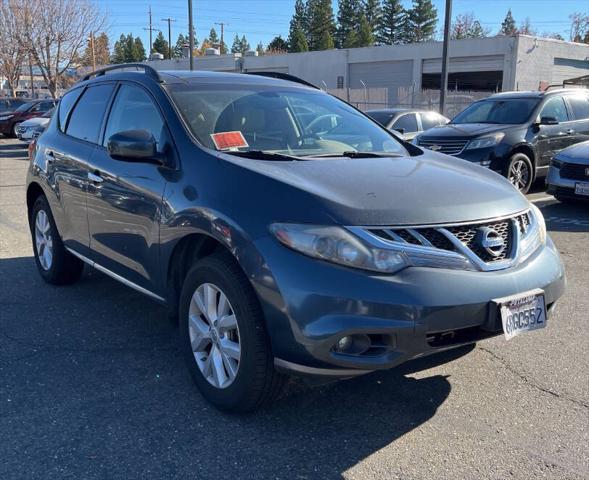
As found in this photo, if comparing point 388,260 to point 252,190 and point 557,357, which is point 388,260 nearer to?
point 252,190

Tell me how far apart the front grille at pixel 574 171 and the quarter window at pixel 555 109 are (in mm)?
2226

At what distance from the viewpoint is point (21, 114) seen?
24.9 meters

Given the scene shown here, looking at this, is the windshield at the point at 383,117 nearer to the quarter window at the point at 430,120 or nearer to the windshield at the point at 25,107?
the quarter window at the point at 430,120

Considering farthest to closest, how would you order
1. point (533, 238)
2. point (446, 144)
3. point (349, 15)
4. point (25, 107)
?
point (349, 15) < point (25, 107) < point (446, 144) < point (533, 238)

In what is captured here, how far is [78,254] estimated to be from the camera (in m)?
4.80

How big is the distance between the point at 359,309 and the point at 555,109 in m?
9.90

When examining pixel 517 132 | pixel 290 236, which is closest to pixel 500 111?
pixel 517 132

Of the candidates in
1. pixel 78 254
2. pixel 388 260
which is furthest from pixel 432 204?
pixel 78 254

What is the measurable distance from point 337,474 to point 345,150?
2014mm

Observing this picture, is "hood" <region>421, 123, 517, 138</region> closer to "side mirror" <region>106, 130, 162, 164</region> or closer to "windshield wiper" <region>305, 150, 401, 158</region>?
"windshield wiper" <region>305, 150, 401, 158</region>

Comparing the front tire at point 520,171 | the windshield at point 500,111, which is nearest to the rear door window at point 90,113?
the front tire at point 520,171

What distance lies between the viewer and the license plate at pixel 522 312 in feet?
9.43

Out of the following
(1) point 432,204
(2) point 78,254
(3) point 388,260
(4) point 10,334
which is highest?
(1) point 432,204

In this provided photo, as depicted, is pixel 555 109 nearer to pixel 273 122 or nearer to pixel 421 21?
pixel 273 122
